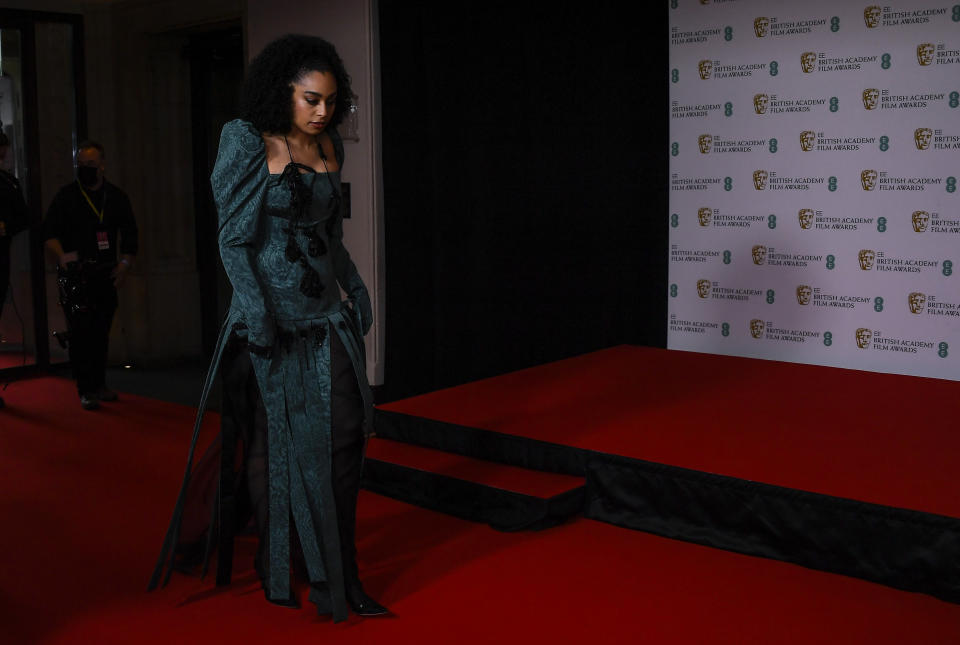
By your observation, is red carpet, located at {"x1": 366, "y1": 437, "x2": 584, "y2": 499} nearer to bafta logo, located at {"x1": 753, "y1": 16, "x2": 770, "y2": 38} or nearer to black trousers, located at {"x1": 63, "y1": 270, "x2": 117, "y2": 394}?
black trousers, located at {"x1": 63, "y1": 270, "x2": 117, "y2": 394}

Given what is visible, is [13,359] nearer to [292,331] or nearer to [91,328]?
[91,328]

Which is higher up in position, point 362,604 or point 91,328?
point 91,328

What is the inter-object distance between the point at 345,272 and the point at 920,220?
109 inches

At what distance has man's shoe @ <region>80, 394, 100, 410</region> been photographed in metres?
5.51

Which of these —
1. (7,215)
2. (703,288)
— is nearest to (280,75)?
(703,288)

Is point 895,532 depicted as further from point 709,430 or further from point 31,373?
point 31,373

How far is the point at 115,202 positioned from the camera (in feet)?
18.4

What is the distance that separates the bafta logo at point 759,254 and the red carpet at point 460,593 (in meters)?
1.96

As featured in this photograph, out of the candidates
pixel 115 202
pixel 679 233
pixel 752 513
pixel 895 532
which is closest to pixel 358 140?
pixel 115 202

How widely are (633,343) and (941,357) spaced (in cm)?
153

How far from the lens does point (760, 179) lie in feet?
15.8

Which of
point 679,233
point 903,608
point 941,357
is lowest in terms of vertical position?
point 903,608

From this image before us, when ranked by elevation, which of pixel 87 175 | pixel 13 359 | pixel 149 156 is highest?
pixel 149 156

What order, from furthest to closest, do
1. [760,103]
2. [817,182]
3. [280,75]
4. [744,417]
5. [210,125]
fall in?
[210,125] → [760,103] → [817,182] → [744,417] → [280,75]
